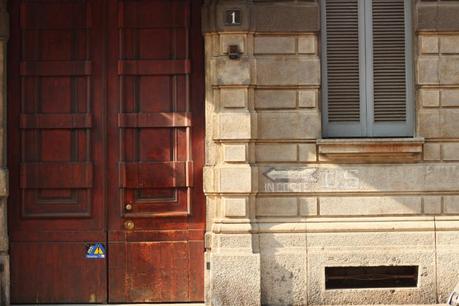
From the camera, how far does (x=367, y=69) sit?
10984 millimetres

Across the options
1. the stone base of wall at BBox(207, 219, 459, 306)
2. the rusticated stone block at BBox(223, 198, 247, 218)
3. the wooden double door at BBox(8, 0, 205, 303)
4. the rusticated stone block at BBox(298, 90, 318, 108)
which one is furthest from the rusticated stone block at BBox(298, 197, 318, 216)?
the wooden double door at BBox(8, 0, 205, 303)

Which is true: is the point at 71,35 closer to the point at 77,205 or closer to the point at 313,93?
the point at 77,205

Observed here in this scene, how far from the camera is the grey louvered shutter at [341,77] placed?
35.9 feet

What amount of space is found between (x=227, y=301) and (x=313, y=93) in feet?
9.10

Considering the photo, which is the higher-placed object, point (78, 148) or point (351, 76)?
point (351, 76)

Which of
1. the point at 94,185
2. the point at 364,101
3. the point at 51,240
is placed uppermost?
the point at 364,101

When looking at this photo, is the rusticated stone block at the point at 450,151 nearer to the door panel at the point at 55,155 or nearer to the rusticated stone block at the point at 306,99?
the rusticated stone block at the point at 306,99

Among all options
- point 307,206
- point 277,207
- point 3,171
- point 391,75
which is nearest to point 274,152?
point 277,207

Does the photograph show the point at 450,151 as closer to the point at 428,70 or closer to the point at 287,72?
the point at 428,70

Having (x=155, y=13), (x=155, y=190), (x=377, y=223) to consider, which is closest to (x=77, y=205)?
(x=155, y=190)

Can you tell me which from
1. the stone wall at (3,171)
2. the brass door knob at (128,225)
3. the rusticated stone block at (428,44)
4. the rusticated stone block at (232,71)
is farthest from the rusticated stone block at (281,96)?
the stone wall at (3,171)

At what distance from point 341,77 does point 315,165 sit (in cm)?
119

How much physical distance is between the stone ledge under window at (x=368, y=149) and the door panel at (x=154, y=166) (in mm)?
1614

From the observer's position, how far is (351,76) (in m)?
11.0
